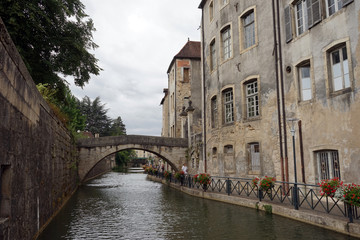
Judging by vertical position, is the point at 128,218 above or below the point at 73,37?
below

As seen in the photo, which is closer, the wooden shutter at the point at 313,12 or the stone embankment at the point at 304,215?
the stone embankment at the point at 304,215

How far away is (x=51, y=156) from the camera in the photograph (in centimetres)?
923

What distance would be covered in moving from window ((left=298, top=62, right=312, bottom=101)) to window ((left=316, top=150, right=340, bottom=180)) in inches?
86.5

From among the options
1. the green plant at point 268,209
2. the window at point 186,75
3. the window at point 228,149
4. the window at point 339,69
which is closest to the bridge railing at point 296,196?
the green plant at point 268,209

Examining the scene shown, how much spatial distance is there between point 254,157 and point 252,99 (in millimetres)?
2749

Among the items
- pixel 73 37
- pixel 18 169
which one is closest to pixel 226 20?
pixel 73 37

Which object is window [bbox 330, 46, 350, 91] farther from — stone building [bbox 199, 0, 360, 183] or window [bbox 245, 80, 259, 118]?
window [bbox 245, 80, 259, 118]

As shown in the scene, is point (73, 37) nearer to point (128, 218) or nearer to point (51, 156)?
point (51, 156)

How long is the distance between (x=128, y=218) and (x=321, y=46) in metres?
8.67

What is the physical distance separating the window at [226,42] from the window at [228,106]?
1924 mm

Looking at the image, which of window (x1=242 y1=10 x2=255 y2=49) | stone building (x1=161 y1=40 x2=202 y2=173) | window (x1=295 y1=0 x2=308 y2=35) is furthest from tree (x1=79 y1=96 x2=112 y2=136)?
window (x1=295 y1=0 x2=308 y2=35)

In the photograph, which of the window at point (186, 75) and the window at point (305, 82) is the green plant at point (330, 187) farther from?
the window at point (186, 75)

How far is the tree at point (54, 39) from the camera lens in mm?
12281

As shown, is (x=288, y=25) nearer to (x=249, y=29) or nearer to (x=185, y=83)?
(x=249, y=29)
